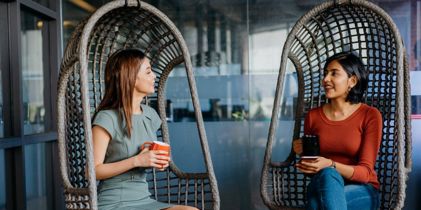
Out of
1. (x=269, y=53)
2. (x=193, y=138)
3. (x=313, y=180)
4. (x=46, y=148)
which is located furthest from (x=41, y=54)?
(x=313, y=180)

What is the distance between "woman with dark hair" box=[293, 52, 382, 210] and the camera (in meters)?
1.90

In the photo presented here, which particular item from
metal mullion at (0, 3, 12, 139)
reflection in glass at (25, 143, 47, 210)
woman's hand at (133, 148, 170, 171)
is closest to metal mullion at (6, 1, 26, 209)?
metal mullion at (0, 3, 12, 139)

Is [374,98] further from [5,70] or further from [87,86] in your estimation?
[5,70]

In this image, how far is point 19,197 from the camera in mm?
2445

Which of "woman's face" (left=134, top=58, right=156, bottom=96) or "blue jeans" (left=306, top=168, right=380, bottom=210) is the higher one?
"woman's face" (left=134, top=58, right=156, bottom=96)

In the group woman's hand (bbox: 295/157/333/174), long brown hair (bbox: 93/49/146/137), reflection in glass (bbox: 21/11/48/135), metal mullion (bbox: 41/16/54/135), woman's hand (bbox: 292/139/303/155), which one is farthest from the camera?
metal mullion (bbox: 41/16/54/135)

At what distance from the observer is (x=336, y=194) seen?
1.78m

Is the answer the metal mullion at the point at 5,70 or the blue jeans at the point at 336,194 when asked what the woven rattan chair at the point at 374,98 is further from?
the metal mullion at the point at 5,70

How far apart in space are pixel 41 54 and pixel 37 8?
37cm

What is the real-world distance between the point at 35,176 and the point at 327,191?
6.00 feet

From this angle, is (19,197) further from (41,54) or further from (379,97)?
(379,97)

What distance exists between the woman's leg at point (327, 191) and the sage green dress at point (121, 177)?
59 centimetres

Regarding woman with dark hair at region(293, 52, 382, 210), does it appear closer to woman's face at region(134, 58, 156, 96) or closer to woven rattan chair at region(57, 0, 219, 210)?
woven rattan chair at region(57, 0, 219, 210)

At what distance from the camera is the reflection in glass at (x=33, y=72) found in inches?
107
